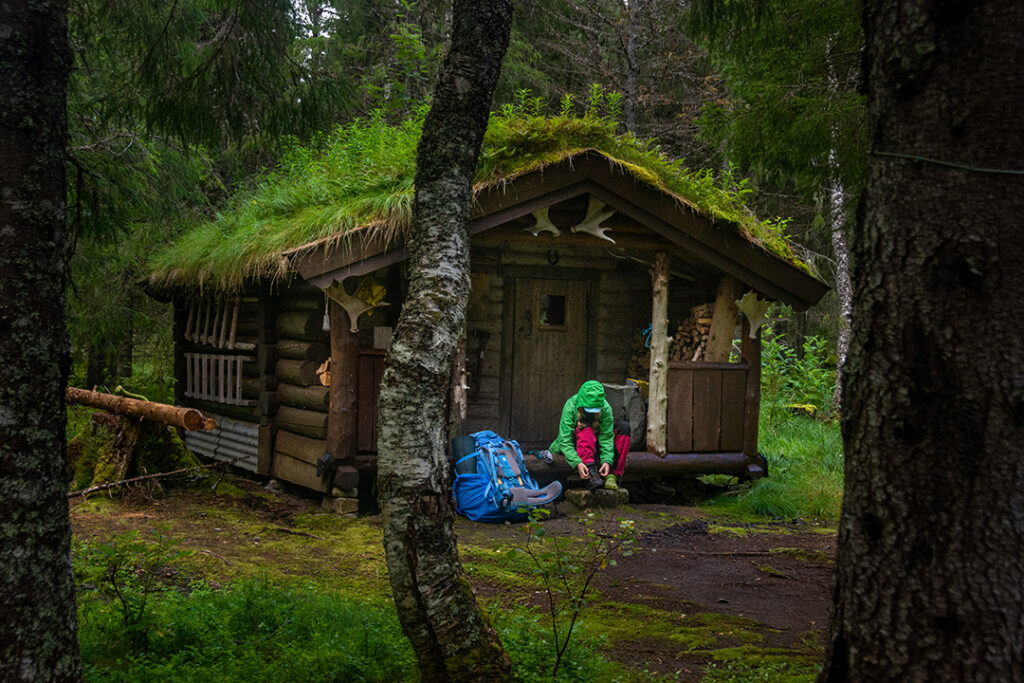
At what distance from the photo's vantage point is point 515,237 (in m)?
9.20

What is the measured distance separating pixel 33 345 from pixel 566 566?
3.05m

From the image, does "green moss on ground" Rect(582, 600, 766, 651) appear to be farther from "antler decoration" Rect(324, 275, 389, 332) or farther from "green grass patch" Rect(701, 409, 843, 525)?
"antler decoration" Rect(324, 275, 389, 332)

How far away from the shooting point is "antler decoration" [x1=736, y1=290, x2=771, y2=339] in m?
9.85

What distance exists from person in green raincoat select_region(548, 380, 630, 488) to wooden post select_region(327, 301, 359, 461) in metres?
2.47

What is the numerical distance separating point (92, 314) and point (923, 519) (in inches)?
502

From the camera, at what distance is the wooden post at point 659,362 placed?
9.64 m

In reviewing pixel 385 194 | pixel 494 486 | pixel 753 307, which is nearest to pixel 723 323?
pixel 753 307

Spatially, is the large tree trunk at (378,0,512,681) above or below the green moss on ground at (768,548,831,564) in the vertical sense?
above

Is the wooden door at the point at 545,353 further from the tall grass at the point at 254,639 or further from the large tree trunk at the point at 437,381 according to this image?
the large tree trunk at the point at 437,381

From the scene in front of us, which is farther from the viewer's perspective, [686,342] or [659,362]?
[686,342]

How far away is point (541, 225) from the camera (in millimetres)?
8984

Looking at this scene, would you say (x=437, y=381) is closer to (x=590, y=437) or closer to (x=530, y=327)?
(x=590, y=437)

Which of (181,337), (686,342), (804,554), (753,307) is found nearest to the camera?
(804,554)

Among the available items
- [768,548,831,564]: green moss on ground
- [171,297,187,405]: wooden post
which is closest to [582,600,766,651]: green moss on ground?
[768,548,831,564]: green moss on ground
